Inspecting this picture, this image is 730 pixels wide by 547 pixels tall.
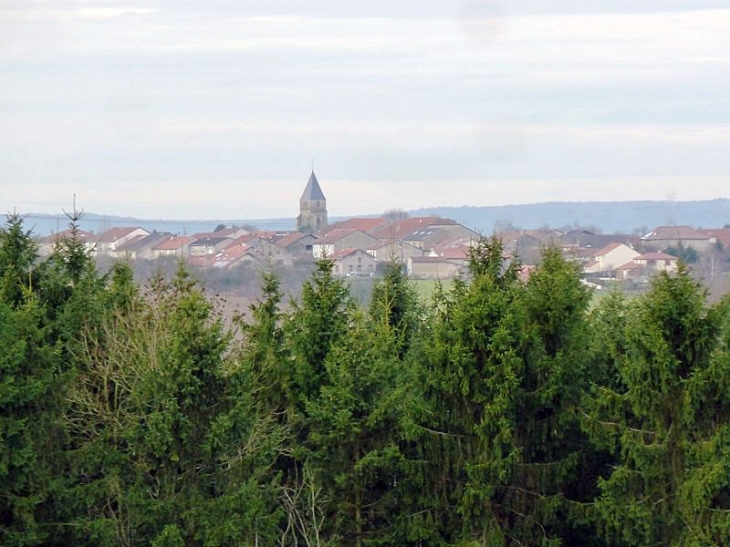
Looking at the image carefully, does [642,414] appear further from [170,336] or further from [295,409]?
[170,336]

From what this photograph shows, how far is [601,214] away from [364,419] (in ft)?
376

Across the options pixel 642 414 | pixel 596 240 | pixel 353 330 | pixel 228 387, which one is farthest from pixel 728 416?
pixel 596 240

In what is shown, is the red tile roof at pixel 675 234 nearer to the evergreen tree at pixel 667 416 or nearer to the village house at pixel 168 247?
the village house at pixel 168 247

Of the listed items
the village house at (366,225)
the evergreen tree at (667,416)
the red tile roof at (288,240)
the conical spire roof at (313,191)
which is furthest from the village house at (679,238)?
the conical spire roof at (313,191)

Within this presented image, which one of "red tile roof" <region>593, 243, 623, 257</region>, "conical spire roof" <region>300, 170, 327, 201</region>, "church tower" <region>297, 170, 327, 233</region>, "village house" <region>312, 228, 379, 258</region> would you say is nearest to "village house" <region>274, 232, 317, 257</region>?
"village house" <region>312, 228, 379, 258</region>

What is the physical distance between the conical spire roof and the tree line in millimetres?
145218

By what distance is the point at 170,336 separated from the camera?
20.5 meters

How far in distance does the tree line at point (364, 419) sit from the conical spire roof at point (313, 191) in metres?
145

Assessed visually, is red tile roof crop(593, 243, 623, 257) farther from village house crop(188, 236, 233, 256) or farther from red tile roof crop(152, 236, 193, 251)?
village house crop(188, 236, 233, 256)

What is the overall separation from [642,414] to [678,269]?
250 cm

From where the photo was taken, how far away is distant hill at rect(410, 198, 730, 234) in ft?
357

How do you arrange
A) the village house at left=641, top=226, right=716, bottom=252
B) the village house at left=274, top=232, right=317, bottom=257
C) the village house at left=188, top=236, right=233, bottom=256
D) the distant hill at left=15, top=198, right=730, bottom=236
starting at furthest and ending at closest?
1. the distant hill at left=15, top=198, right=730, bottom=236
2. the village house at left=188, top=236, right=233, bottom=256
3. the village house at left=641, top=226, right=716, bottom=252
4. the village house at left=274, top=232, right=317, bottom=257

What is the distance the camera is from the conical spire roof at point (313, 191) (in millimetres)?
168750

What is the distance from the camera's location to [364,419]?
21.3m
